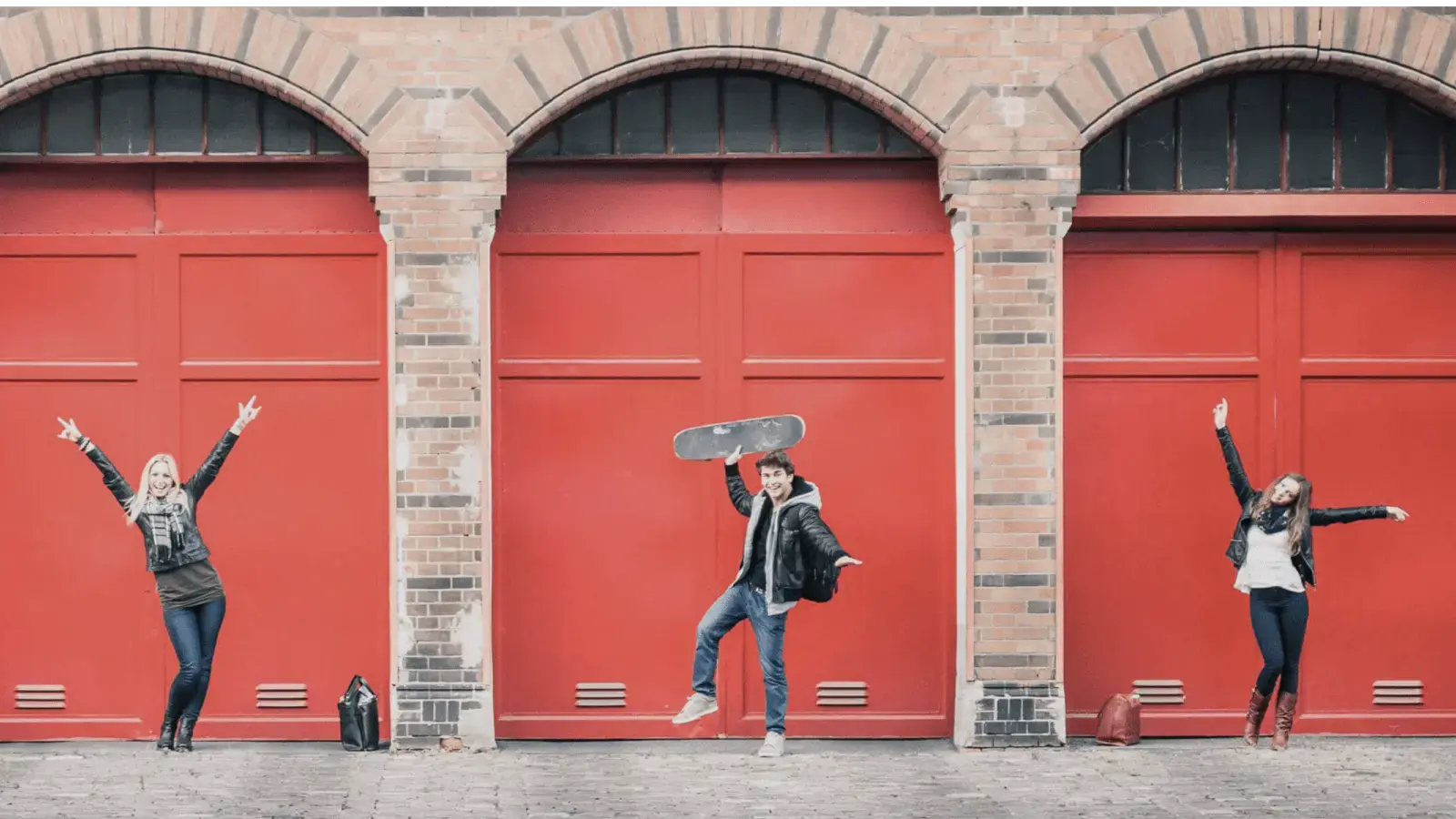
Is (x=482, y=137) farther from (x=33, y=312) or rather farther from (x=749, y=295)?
(x=33, y=312)

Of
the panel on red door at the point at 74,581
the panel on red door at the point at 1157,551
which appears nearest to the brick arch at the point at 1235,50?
the panel on red door at the point at 1157,551

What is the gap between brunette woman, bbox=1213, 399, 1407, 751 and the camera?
8750 mm

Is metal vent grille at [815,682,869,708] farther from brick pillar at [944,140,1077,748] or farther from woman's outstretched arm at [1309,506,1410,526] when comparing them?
woman's outstretched arm at [1309,506,1410,526]

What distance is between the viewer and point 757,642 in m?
8.77

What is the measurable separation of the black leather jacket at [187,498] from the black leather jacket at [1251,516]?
5.44 m

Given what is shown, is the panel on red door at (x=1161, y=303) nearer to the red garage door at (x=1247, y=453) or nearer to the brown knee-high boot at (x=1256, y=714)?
the red garage door at (x=1247, y=453)

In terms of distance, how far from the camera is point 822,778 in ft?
27.0

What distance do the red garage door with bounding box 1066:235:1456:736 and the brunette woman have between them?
0.56 metres

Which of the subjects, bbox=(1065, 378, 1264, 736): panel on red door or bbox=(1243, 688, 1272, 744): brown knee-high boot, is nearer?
bbox=(1243, 688, 1272, 744): brown knee-high boot

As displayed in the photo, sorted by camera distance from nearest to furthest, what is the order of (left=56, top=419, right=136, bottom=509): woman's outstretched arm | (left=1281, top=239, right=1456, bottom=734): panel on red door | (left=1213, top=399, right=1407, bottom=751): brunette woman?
(left=56, top=419, right=136, bottom=509): woman's outstretched arm < (left=1213, top=399, right=1407, bottom=751): brunette woman < (left=1281, top=239, right=1456, bottom=734): panel on red door

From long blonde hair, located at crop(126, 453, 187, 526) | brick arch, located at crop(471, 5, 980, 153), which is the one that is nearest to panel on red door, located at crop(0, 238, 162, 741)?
long blonde hair, located at crop(126, 453, 187, 526)

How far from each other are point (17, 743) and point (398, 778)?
8.65 feet

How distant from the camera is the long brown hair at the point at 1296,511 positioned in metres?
8.73

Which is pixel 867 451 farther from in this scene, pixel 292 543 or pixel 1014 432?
pixel 292 543
